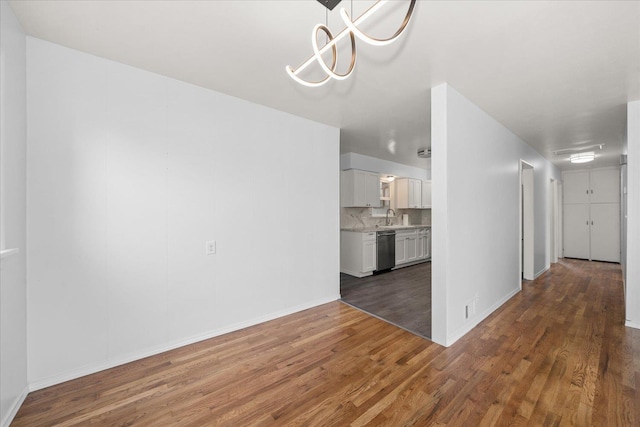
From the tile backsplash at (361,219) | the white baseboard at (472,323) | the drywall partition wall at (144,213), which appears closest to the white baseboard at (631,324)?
the white baseboard at (472,323)

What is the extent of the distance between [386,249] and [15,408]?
5.24 meters

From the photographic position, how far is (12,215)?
1.72 meters

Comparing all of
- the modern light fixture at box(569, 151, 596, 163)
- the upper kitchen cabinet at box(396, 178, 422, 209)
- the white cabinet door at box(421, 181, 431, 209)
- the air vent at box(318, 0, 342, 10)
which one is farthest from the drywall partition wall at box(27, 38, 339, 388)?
the modern light fixture at box(569, 151, 596, 163)

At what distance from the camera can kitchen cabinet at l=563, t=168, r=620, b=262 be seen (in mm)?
6637

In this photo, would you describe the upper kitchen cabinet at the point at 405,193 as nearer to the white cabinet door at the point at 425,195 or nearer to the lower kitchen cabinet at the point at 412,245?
the white cabinet door at the point at 425,195

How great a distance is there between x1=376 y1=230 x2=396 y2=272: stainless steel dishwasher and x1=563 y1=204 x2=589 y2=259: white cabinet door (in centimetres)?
540

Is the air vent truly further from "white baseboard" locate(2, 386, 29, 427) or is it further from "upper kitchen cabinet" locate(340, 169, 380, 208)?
"upper kitchen cabinet" locate(340, 169, 380, 208)

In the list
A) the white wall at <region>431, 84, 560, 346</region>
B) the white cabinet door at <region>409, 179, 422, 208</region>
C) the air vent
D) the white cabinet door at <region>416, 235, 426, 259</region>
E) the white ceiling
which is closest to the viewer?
the air vent

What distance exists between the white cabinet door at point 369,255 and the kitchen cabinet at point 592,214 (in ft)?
19.7

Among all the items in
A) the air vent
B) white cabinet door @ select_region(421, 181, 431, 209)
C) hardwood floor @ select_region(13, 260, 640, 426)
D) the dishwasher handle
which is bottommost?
hardwood floor @ select_region(13, 260, 640, 426)

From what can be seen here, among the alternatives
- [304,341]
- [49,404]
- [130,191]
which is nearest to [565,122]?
[304,341]

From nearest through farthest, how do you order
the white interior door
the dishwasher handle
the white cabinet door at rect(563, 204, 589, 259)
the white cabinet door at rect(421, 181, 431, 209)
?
the white interior door → the dishwasher handle → the white cabinet door at rect(563, 204, 589, 259) → the white cabinet door at rect(421, 181, 431, 209)

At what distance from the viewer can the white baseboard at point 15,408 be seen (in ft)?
5.28

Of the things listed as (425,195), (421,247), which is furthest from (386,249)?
(425,195)
